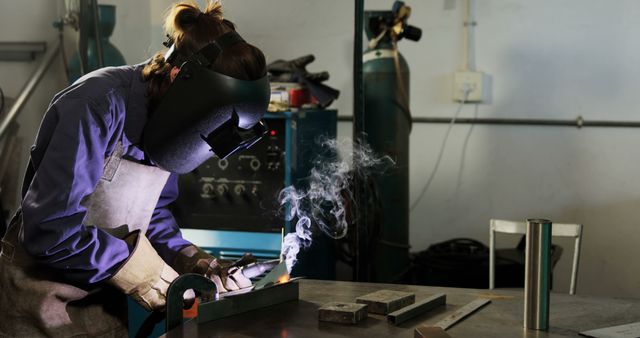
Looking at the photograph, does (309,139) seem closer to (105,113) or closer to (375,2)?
(375,2)

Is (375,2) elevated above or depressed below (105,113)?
above

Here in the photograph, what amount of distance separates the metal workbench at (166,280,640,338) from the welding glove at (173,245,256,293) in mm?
141

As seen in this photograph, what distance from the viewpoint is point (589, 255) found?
162 inches

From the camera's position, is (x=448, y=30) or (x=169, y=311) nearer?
(x=169, y=311)

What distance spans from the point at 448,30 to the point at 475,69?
239 mm

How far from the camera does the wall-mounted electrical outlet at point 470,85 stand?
13.4ft

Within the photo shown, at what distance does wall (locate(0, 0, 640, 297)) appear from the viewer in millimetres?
4004

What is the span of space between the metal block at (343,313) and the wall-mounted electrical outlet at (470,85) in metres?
2.39

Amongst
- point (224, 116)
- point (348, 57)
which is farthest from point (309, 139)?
point (224, 116)

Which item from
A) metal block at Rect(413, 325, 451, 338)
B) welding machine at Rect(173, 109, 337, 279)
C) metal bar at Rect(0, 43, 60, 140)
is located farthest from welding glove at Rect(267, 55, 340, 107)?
metal block at Rect(413, 325, 451, 338)

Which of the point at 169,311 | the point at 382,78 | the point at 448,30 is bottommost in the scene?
the point at 169,311

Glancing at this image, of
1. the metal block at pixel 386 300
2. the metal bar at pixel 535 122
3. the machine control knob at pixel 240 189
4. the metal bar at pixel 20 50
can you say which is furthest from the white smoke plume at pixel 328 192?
the metal bar at pixel 20 50

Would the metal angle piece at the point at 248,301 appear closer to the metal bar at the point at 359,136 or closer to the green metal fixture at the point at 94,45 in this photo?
the metal bar at the point at 359,136

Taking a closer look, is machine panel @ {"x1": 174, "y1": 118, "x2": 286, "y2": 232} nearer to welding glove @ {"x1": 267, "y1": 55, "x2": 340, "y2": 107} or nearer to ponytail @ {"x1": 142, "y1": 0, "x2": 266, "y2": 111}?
welding glove @ {"x1": 267, "y1": 55, "x2": 340, "y2": 107}
